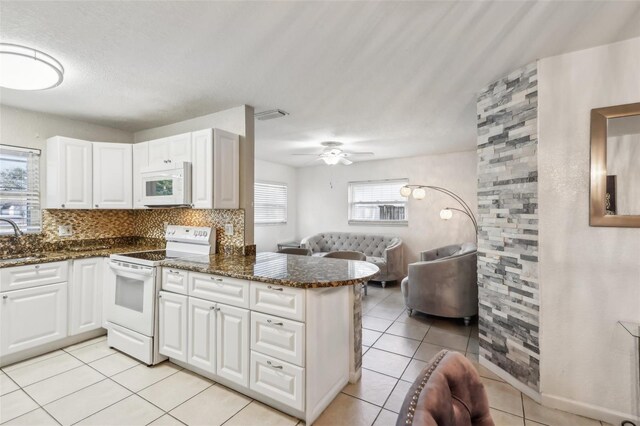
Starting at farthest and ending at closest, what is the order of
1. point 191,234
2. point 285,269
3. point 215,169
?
point 191,234 → point 215,169 → point 285,269

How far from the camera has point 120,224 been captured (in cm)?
392

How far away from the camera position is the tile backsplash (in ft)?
10.1

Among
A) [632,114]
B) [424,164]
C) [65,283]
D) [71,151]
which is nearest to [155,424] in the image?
[65,283]

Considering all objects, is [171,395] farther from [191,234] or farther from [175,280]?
[191,234]

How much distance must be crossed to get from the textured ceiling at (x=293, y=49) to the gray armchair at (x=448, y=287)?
183 cm

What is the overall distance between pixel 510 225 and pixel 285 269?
6.04 ft

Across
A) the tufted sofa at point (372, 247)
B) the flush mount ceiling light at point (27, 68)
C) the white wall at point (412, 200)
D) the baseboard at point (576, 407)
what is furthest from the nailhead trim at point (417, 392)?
the white wall at point (412, 200)

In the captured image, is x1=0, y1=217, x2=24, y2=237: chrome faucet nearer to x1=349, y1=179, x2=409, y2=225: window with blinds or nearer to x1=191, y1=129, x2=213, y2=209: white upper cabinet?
x1=191, y1=129, x2=213, y2=209: white upper cabinet

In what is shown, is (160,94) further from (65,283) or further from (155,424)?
(155,424)

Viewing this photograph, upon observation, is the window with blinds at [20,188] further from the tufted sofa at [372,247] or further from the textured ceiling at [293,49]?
the tufted sofa at [372,247]

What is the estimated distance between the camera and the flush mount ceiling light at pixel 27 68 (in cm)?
191

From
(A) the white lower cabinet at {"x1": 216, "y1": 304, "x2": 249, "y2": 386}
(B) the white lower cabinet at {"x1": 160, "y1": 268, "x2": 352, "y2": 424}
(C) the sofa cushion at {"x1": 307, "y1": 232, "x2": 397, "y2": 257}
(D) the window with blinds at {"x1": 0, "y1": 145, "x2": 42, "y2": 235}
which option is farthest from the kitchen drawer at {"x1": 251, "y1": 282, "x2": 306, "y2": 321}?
(C) the sofa cushion at {"x1": 307, "y1": 232, "x2": 397, "y2": 257}

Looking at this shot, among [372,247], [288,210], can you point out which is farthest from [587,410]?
[288,210]

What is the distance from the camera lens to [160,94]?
9.09ft
